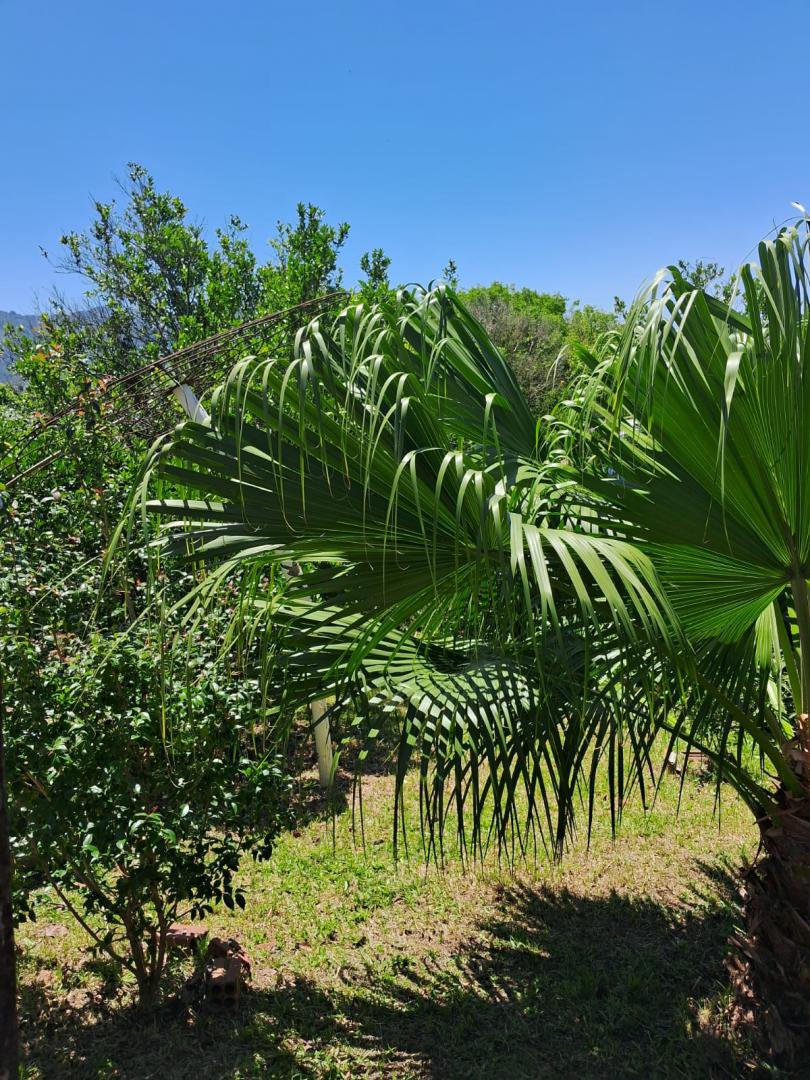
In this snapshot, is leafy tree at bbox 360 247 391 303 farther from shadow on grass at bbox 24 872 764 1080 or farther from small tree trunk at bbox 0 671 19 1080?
small tree trunk at bbox 0 671 19 1080

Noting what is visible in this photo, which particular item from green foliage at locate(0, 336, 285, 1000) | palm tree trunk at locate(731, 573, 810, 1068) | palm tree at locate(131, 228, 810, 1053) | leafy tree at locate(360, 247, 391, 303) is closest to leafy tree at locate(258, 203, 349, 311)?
leafy tree at locate(360, 247, 391, 303)

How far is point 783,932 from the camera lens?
2.89m

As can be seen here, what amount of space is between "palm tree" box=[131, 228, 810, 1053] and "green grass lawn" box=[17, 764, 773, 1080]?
85 centimetres

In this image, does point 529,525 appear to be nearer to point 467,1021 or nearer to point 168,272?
point 467,1021

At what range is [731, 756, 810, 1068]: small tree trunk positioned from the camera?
2.80 metres

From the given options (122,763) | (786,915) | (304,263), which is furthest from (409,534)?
(304,263)

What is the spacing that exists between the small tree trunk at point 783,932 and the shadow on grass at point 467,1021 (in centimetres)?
29

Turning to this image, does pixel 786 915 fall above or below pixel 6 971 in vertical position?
below

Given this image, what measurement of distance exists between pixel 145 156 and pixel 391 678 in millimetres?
12797

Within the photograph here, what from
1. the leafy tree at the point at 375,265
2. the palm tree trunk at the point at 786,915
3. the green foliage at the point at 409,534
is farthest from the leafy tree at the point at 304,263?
the palm tree trunk at the point at 786,915

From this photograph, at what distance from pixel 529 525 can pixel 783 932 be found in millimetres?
1847

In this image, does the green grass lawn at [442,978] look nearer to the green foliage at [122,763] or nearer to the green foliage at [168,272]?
the green foliage at [122,763]

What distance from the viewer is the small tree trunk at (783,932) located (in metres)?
2.80

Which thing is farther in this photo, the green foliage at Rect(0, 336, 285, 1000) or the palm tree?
the green foliage at Rect(0, 336, 285, 1000)
